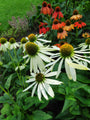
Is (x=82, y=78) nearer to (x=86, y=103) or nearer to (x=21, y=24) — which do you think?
(x=86, y=103)

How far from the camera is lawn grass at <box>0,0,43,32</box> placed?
158 inches

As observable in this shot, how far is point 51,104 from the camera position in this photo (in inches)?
56.9

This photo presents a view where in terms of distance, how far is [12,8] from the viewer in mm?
4426

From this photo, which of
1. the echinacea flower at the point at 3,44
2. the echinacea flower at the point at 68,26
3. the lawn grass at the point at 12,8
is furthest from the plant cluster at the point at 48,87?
the lawn grass at the point at 12,8

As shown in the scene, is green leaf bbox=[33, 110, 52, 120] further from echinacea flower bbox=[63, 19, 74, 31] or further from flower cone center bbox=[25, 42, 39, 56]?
echinacea flower bbox=[63, 19, 74, 31]

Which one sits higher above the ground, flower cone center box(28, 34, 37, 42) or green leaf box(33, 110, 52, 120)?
flower cone center box(28, 34, 37, 42)

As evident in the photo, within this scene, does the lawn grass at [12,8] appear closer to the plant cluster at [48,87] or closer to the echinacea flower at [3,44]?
the echinacea flower at [3,44]

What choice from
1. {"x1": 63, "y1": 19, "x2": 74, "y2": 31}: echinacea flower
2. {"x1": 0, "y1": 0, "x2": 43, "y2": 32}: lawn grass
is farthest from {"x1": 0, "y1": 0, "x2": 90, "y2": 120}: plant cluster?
{"x1": 0, "y1": 0, "x2": 43, "y2": 32}: lawn grass

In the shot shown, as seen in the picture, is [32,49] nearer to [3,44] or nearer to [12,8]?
[3,44]

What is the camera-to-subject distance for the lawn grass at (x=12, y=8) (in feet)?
13.1

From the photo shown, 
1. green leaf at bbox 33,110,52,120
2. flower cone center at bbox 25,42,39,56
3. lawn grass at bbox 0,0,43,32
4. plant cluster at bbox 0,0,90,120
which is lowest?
green leaf at bbox 33,110,52,120

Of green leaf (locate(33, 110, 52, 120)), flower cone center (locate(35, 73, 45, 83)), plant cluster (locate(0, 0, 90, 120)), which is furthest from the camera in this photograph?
green leaf (locate(33, 110, 52, 120))

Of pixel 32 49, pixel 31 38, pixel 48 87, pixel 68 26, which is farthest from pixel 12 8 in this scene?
pixel 48 87

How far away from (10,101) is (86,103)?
64cm
